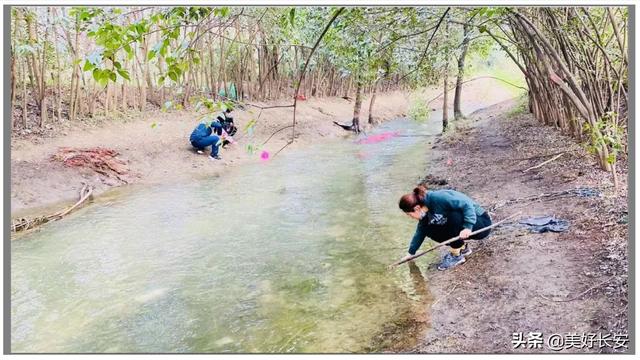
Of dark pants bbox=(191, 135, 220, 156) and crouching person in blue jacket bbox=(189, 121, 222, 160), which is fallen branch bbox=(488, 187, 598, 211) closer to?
crouching person in blue jacket bbox=(189, 121, 222, 160)

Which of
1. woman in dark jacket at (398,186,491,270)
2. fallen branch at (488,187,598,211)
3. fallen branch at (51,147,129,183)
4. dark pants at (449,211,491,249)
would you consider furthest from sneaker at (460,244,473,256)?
fallen branch at (51,147,129,183)

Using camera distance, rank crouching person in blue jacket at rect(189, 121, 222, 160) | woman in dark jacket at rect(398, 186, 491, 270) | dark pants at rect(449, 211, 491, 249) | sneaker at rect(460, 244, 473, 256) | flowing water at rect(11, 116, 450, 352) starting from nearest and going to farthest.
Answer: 1. flowing water at rect(11, 116, 450, 352)
2. woman in dark jacket at rect(398, 186, 491, 270)
3. dark pants at rect(449, 211, 491, 249)
4. sneaker at rect(460, 244, 473, 256)
5. crouching person in blue jacket at rect(189, 121, 222, 160)

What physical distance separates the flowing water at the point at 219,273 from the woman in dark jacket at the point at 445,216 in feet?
1.27

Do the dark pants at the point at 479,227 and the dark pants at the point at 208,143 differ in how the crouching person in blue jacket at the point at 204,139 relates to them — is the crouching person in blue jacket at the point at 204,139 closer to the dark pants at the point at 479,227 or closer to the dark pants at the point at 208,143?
the dark pants at the point at 208,143

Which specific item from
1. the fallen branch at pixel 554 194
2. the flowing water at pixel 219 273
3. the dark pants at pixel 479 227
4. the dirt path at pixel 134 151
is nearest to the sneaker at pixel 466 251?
the dark pants at pixel 479 227

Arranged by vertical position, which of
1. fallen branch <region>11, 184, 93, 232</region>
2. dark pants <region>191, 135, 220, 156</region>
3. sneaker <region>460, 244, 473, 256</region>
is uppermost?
dark pants <region>191, 135, 220, 156</region>

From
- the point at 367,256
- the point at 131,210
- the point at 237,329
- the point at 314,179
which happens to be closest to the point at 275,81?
Result: the point at 314,179

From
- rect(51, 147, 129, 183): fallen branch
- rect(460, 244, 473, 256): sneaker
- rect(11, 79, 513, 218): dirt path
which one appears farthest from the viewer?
rect(51, 147, 129, 183): fallen branch

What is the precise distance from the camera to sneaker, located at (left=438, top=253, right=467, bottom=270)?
5031 millimetres

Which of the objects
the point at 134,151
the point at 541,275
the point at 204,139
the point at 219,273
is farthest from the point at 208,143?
the point at 541,275

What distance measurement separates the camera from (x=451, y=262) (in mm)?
5062

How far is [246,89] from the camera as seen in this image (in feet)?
49.9

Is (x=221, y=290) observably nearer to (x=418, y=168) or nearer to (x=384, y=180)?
(x=384, y=180)

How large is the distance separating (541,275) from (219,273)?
9.23 ft
